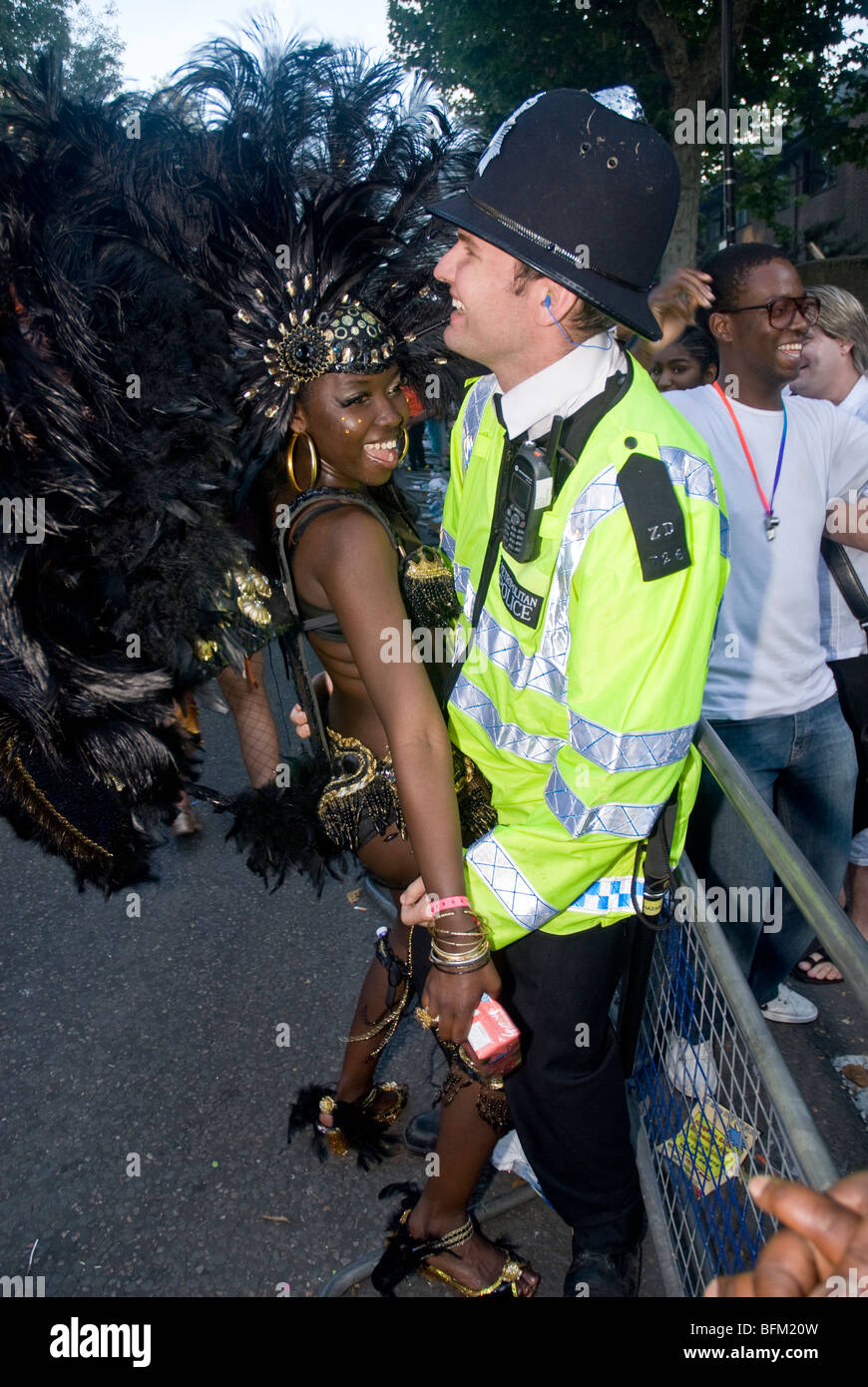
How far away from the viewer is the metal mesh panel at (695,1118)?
1793 mm

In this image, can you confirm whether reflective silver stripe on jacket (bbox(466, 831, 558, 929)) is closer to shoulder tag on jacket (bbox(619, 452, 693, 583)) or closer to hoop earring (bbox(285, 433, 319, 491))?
shoulder tag on jacket (bbox(619, 452, 693, 583))

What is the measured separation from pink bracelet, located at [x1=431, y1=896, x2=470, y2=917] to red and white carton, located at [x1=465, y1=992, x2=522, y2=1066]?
199 mm

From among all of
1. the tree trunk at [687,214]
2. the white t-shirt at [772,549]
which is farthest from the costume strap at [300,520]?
the tree trunk at [687,214]

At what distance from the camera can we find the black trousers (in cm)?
195

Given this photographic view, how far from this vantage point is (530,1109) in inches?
81.7

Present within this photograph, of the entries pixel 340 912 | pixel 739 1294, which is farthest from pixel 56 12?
pixel 739 1294

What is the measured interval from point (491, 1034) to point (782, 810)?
61.5 inches

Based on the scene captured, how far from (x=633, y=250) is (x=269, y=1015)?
9.29 feet

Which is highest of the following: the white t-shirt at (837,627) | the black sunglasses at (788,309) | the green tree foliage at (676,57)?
the green tree foliage at (676,57)

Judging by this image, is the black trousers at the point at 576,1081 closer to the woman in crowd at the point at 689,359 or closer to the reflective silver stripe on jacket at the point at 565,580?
the reflective silver stripe on jacket at the point at 565,580

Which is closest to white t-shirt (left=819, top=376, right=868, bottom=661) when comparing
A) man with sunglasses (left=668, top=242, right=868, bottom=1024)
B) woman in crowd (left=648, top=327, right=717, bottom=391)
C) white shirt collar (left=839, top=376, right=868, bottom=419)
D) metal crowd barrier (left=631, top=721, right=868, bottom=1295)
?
white shirt collar (left=839, top=376, right=868, bottom=419)

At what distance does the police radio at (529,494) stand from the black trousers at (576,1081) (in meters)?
0.83
